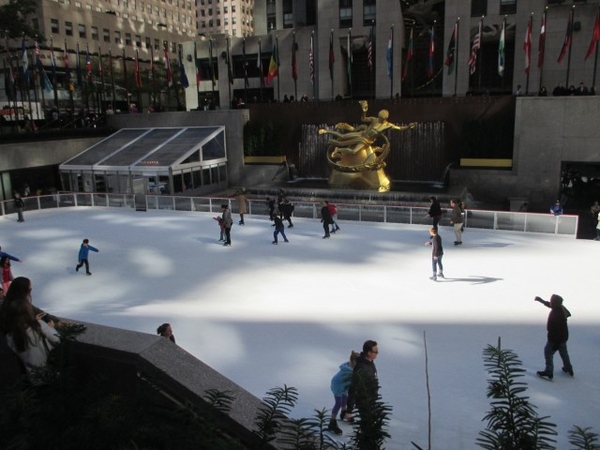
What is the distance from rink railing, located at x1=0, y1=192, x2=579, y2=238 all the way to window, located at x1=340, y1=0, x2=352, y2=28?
2329 centimetres

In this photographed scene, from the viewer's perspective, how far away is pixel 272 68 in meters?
30.1

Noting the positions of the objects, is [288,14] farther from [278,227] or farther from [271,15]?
[278,227]

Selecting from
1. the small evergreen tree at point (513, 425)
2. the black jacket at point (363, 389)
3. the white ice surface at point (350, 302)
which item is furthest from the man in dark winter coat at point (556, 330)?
the black jacket at point (363, 389)

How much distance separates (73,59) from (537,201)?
1998 inches

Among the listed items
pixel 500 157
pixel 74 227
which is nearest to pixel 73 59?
pixel 74 227

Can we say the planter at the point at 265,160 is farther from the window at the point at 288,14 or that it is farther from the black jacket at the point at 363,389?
the black jacket at the point at 363,389

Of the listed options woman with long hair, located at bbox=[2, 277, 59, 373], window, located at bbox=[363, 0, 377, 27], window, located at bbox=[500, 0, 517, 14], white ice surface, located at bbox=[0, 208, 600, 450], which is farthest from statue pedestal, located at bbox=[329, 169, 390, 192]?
woman with long hair, located at bbox=[2, 277, 59, 373]

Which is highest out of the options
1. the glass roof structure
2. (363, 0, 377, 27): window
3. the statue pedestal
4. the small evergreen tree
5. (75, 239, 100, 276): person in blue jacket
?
(363, 0, 377, 27): window

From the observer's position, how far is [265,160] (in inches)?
1160

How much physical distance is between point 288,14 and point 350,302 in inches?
1573

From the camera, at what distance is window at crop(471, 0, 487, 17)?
3528 centimetres

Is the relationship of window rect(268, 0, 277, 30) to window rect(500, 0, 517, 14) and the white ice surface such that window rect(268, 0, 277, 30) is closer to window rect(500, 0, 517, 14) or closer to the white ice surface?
window rect(500, 0, 517, 14)

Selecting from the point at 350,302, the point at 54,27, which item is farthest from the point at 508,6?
the point at 54,27

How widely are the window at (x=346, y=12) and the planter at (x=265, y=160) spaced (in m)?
15.2
